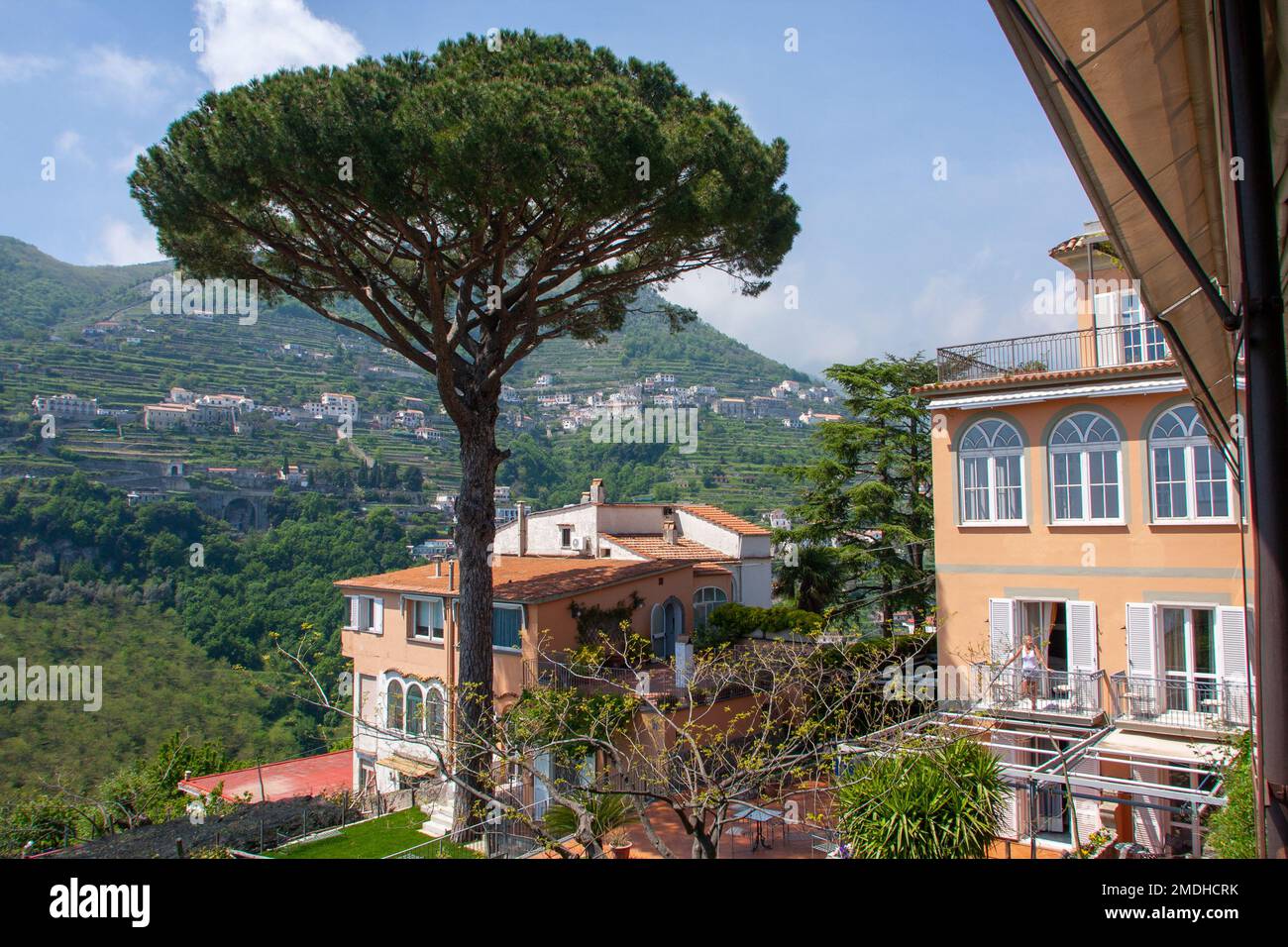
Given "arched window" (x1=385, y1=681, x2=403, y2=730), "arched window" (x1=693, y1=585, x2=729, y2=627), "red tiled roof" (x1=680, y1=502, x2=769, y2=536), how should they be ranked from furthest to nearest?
"red tiled roof" (x1=680, y1=502, x2=769, y2=536)
"arched window" (x1=693, y1=585, x2=729, y2=627)
"arched window" (x1=385, y1=681, x2=403, y2=730)

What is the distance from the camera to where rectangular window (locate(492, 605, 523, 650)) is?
19.9 m

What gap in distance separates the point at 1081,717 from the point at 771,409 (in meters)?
98.2

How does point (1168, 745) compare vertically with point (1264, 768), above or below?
below

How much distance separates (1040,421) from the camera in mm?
16000

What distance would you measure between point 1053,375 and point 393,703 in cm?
1871

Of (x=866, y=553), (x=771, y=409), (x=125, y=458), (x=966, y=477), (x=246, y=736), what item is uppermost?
(x=771, y=409)

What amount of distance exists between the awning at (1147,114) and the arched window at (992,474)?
1369cm

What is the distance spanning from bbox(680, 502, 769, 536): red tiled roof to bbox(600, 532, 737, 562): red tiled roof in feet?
3.14

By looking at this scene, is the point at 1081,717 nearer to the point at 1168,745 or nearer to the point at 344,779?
the point at 1168,745

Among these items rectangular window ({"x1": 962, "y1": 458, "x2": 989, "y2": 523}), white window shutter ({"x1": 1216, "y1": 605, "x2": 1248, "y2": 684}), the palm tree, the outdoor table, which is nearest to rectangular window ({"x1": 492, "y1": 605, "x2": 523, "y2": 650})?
the outdoor table

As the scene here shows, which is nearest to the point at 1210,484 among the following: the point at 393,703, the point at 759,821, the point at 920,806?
the point at 920,806

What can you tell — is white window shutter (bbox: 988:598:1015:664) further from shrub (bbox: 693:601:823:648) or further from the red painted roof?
the red painted roof

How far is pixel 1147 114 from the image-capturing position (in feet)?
8.50
